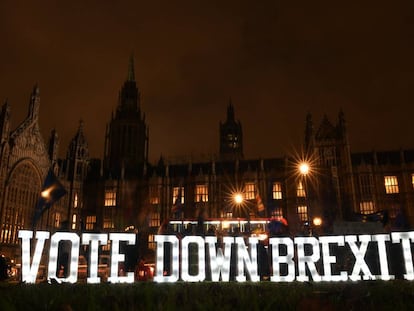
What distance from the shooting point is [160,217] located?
60.2 m

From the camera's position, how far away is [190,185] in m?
62.0

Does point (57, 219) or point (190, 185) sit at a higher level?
point (190, 185)

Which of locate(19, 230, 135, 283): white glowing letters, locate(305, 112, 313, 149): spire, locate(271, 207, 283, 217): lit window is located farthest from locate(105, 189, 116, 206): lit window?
locate(19, 230, 135, 283): white glowing letters

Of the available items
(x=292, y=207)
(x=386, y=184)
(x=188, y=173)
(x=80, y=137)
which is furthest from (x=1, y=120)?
(x=386, y=184)

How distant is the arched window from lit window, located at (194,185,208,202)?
2350 cm

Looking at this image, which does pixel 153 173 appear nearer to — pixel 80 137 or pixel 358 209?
pixel 80 137

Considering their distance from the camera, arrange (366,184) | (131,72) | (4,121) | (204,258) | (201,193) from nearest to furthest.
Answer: (204,258) → (4,121) → (366,184) → (201,193) → (131,72)

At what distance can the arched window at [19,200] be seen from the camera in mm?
48344

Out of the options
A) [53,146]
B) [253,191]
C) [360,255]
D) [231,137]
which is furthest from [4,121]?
[231,137]

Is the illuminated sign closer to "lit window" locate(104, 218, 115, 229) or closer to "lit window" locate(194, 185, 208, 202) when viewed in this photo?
"lit window" locate(194, 185, 208, 202)

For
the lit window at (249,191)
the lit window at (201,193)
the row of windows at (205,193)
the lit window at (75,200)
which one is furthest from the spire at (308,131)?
the lit window at (75,200)

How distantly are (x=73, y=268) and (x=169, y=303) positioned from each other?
10.5 metres

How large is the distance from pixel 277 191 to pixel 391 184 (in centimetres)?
1647

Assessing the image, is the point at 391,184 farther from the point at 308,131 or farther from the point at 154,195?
the point at 154,195
